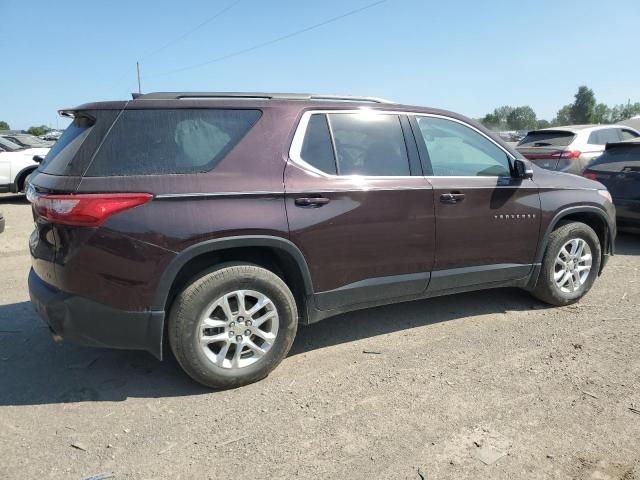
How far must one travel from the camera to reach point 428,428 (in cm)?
274

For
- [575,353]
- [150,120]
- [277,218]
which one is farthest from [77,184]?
[575,353]

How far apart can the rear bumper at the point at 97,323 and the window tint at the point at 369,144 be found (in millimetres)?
1597

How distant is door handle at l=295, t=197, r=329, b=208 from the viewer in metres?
3.23

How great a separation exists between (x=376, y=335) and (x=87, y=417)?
7.01 feet

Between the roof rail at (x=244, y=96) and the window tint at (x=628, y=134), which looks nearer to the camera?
the roof rail at (x=244, y=96)

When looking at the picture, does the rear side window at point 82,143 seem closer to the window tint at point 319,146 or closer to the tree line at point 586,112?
the window tint at point 319,146

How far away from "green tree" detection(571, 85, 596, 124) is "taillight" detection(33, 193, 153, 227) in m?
107

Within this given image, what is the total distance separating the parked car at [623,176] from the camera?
266 inches

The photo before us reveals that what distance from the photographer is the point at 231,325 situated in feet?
10.3

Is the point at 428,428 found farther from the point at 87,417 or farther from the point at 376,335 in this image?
the point at 87,417

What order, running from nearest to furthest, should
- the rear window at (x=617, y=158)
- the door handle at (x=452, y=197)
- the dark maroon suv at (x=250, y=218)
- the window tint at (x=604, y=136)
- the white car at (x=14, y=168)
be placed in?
the dark maroon suv at (x=250, y=218), the door handle at (x=452, y=197), the rear window at (x=617, y=158), the window tint at (x=604, y=136), the white car at (x=14, y=168)

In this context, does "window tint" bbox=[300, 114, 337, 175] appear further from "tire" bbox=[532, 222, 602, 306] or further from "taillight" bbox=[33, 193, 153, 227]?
"tire" bbox=[532, 222, 602, 306]

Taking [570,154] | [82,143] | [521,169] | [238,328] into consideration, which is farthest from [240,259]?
[570,154]

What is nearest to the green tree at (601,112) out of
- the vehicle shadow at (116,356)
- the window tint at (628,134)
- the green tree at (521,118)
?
the green tree at (521,118)
